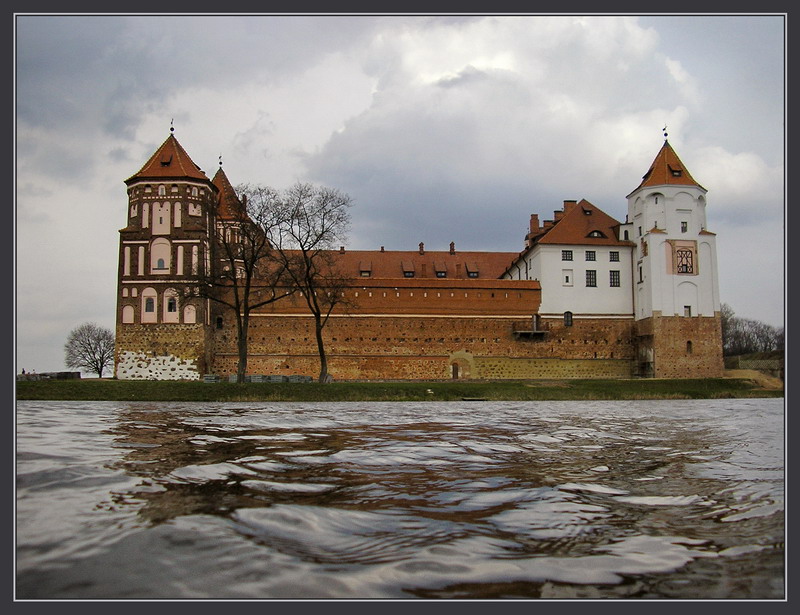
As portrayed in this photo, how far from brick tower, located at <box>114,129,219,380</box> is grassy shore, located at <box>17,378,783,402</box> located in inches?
490

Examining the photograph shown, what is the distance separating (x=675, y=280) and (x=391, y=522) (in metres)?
45.5

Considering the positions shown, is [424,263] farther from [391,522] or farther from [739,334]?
[391,522]

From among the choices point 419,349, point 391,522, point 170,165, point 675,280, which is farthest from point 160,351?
point 391,522

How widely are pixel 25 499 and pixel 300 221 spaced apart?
3077 centimetres

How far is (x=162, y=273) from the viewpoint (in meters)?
43.4

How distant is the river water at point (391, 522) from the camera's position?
3590mm

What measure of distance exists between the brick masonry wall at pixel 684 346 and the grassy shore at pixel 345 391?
786 centimetres

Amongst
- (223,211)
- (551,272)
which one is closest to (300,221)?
(223,211)

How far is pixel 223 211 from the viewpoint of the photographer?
50438mm

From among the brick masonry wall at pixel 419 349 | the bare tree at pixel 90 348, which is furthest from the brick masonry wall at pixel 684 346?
the bare tree at pixel 90 348

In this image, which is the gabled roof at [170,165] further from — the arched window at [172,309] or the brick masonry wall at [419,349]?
the brick masonry wall at [419,349]

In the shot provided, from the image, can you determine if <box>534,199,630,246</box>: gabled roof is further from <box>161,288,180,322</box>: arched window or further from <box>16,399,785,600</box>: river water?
<box>16,399,785,600</box>: river water

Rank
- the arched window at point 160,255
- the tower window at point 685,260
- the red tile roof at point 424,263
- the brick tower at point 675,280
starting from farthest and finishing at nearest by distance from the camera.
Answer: the red tile roof at point 424,263, the tower window at point 685,260, the brick tower at point 675,280, the arched window at point 160,255

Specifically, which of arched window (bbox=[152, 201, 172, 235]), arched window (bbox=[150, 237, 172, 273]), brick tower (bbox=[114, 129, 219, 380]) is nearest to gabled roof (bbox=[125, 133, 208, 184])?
brick tower (bbox=[114, 129, 219, 380])
